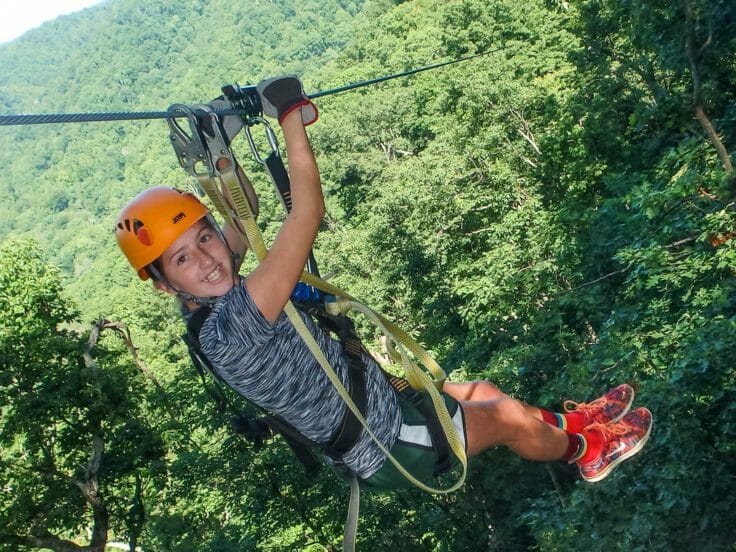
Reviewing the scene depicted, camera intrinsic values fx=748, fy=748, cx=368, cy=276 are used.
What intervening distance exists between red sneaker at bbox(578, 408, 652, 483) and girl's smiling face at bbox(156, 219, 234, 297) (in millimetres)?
2036

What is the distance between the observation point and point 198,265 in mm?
2670

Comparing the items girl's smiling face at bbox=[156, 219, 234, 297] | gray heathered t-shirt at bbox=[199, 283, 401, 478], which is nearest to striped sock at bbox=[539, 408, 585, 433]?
gray heathered t-shirt at bbox=[199, 283, 401, 478]

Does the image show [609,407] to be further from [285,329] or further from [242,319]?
[242,319]

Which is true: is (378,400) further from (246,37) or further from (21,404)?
(246,37)

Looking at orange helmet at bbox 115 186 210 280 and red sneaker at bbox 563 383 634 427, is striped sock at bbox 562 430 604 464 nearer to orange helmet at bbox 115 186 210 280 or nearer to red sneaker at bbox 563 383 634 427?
red sneaker at bbox 563 383 634 427

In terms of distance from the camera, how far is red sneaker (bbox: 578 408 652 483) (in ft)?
11.8

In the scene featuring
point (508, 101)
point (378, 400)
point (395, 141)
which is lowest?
point (378, 400)

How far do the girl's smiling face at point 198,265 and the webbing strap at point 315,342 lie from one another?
0.39ft

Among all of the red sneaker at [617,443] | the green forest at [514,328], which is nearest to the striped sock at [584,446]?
the red sneaker at [617,443]

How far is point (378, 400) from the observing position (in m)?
2.96

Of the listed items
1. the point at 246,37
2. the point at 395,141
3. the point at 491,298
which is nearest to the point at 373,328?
the point at 491,298

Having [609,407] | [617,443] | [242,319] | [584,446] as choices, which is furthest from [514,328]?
[242,319]

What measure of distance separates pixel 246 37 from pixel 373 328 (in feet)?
410

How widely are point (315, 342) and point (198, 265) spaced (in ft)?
1.65
